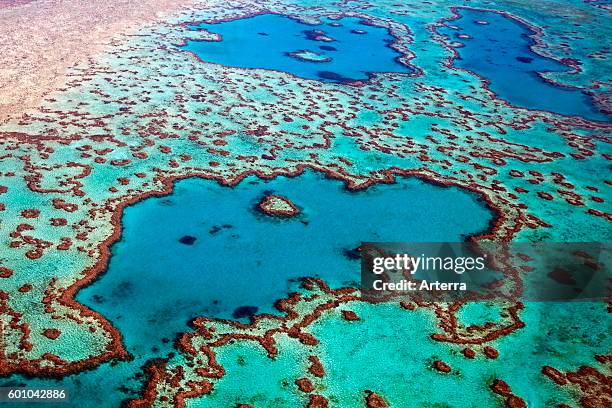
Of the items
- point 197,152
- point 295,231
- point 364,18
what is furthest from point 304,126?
point 364,18

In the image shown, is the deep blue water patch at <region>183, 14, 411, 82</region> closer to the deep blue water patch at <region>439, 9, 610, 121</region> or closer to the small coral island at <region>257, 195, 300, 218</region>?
the deep blue water patch at <region>439, 9, 610, 121</region>

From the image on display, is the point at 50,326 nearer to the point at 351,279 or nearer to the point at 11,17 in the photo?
the point at 351,279

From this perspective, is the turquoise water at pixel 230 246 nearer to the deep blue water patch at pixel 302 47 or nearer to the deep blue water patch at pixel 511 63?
the deep blue water patch at pixel 511 63

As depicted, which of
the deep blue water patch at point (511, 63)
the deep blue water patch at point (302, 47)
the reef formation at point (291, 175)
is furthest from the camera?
the deep blue water patch at point (302, 47)

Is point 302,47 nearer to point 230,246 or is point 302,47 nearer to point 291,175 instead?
point 291,175

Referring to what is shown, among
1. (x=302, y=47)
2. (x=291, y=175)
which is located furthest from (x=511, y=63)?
(x=291, y=175)

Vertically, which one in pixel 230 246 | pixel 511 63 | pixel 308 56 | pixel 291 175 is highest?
pixel 308 56

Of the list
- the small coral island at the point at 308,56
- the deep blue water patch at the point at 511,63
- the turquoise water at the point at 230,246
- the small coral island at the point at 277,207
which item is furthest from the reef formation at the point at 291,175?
the small coral island at the point at 308,56
